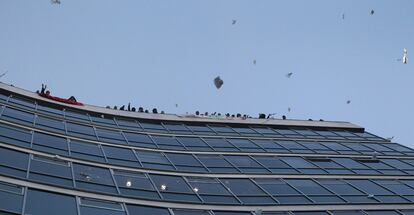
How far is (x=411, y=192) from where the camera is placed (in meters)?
24.4

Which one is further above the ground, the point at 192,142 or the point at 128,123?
the point at 128,123

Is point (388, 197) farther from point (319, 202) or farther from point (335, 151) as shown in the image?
point (335, 151)

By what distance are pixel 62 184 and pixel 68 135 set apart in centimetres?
667

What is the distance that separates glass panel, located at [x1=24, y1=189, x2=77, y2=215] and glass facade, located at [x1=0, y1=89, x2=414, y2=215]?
1.3 inches

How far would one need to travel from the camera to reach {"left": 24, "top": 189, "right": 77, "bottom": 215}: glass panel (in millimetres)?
15008

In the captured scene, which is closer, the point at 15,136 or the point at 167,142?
the point at 15,136

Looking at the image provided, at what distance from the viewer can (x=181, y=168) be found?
23250mm

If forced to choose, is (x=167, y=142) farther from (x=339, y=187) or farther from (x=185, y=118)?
(x=339, y=187)

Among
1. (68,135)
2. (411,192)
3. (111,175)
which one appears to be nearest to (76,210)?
(111,175)

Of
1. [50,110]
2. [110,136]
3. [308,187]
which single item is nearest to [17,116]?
[50,110]

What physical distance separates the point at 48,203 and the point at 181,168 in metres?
8.26

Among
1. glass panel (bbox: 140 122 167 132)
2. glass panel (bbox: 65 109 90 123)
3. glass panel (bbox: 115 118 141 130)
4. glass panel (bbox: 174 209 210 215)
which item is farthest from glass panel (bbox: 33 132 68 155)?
glass panel (bbox: 140 122 167 132)

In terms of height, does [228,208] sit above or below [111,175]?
below

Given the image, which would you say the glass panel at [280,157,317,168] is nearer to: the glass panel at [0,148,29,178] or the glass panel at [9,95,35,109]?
the glass panel at [0,148,29,178]
